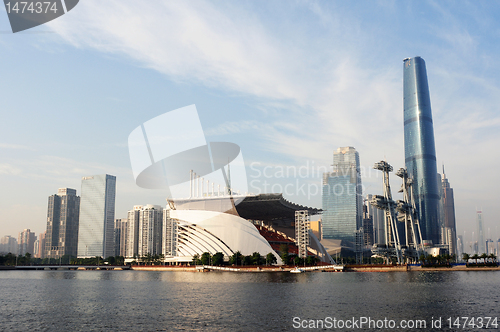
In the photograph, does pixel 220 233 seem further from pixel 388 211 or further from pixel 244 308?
pixel 244 308

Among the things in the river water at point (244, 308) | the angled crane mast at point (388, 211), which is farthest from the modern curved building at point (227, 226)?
the river water at point (244, 308)

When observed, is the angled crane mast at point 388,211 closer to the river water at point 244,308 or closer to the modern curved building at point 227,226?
the modern curved building at point 227,226

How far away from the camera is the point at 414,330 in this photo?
123 ft

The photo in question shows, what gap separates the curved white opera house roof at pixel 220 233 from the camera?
152875 millimetres

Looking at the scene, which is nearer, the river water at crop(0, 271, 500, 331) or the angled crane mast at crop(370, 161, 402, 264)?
the river water at crop(0, 271, 500, 331)

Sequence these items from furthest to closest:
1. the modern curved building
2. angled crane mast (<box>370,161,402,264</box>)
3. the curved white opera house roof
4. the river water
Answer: the modern curved building
the curved white opera house roof
angled crane mast (<box>370,161,402,264</box>)
the river water

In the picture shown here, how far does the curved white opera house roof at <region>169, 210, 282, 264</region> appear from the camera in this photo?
152875 millimetres

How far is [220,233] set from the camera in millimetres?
155500

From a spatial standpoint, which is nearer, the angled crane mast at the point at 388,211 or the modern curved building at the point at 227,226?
the angled crane mast at the point at 388,211

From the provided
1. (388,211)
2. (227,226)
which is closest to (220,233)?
(227,226)

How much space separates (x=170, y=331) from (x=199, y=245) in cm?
12123

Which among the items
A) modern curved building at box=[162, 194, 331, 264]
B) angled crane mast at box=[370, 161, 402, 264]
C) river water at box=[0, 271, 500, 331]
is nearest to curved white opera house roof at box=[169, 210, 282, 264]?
modern curved building at box=[162, 194, 331, 264]

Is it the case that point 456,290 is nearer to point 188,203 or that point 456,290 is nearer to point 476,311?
point 476,311

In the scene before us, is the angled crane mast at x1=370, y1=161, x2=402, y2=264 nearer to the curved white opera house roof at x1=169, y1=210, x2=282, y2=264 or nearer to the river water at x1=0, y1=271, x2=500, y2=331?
the curved white opera house roof at x1=169, y1=210, x2=282, y2=264
